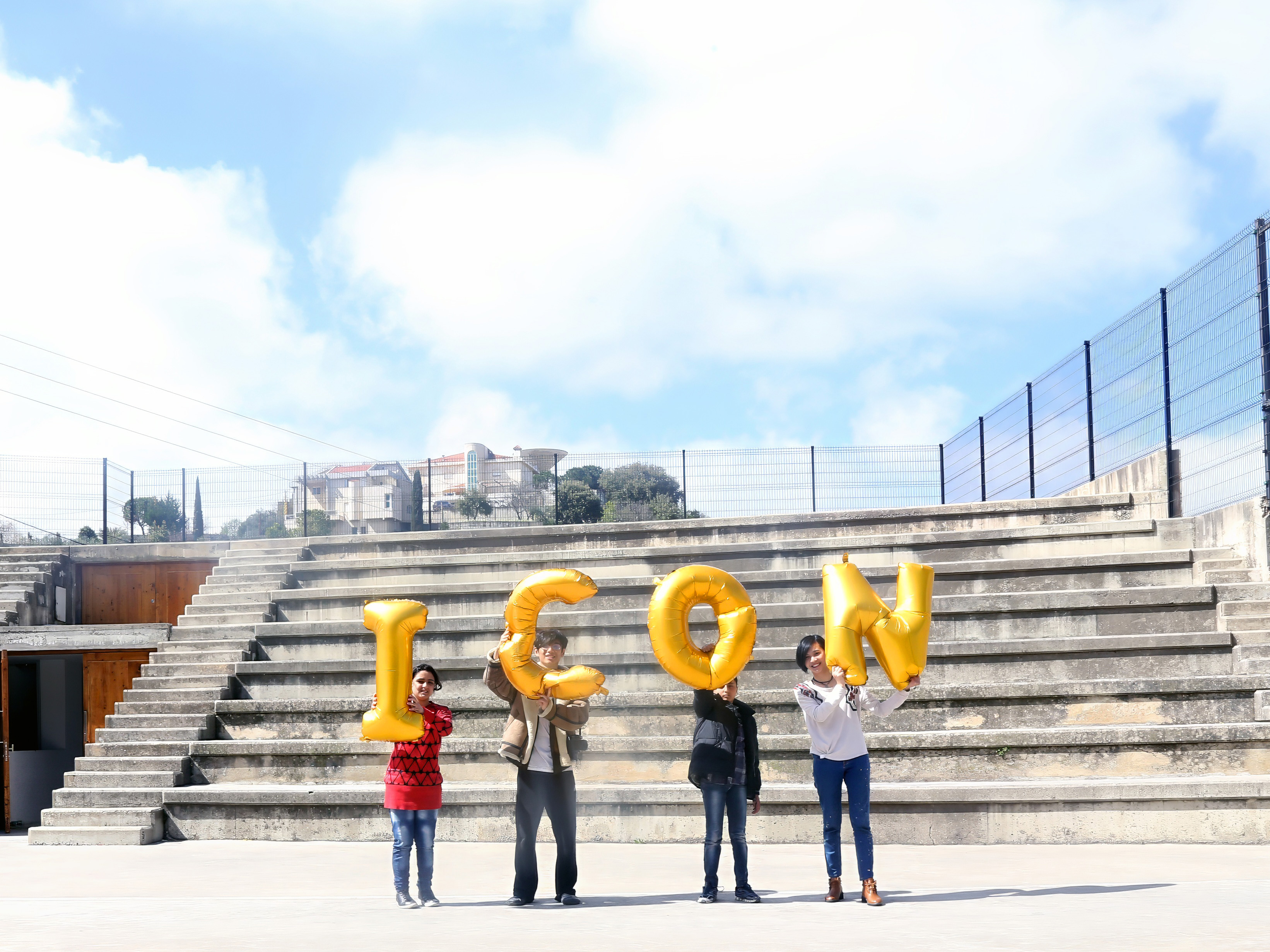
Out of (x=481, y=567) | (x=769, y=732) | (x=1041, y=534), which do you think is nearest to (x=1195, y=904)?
(x=769, y=732)

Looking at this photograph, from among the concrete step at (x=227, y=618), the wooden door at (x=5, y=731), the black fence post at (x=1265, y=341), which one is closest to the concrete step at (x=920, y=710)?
the concrete step at (x=227, y=618)

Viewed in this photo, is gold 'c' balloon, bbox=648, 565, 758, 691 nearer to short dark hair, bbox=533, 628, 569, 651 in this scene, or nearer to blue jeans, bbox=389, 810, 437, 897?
short dark hair, bbox=533, 628, 569, 651

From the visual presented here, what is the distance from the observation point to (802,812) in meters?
9.29

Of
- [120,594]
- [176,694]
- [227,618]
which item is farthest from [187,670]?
[120,594]

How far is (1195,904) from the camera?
6.29m

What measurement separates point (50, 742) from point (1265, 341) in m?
16.0

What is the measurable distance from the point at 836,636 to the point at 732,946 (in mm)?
2055

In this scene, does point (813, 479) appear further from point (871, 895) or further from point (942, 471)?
point (871, 895)

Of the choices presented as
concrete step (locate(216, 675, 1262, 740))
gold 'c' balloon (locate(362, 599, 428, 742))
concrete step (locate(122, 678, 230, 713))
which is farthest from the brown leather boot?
concrete step (locate(122, 678, 230, 713))

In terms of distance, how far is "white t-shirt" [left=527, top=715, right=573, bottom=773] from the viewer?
22.5ft

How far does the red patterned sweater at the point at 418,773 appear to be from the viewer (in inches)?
275

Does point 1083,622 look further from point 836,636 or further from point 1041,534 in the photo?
point 836,636

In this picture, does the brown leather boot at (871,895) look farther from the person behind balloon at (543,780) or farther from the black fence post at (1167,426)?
the black fence post at (1167,426)

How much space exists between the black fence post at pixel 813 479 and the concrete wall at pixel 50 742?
11.3 m
